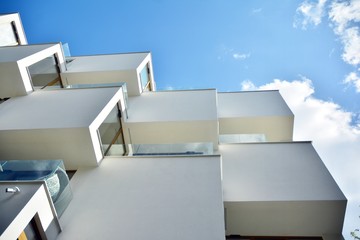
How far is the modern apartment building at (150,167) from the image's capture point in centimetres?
527

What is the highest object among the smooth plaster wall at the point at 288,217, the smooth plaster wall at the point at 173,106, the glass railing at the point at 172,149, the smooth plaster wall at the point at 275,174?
the smooth plaster wall at the point at 173,106

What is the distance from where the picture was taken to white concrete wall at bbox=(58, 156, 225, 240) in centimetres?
522

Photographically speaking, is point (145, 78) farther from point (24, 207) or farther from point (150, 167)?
point (24, 207)

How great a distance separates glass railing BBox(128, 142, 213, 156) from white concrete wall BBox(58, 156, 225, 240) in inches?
32.6

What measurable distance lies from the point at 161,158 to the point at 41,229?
10.9 feet

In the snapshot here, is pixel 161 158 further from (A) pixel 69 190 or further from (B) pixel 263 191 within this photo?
(B) pixel 263 191

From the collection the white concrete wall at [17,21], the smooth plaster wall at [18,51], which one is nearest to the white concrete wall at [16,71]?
the smooth plaster wall at [18,51]

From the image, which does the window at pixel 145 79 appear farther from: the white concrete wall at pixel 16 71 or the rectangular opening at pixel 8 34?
the rectangular opening at pixel 8 34

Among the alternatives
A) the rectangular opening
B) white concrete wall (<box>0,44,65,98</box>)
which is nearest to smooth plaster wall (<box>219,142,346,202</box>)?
white concrete wall (<box>0,44,65,98</box>)

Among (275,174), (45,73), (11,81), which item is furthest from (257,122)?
(11,81)

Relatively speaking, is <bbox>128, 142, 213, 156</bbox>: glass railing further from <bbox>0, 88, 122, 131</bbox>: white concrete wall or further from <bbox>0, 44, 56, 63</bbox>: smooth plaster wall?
<bbox>0, 44, 56, 63</bbox>: smooth plaster wall

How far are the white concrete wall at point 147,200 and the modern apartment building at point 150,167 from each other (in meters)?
0.02

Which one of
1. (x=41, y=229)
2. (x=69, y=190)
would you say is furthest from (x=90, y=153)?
(x=41, y=229)

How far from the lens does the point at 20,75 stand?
9.07 metres
